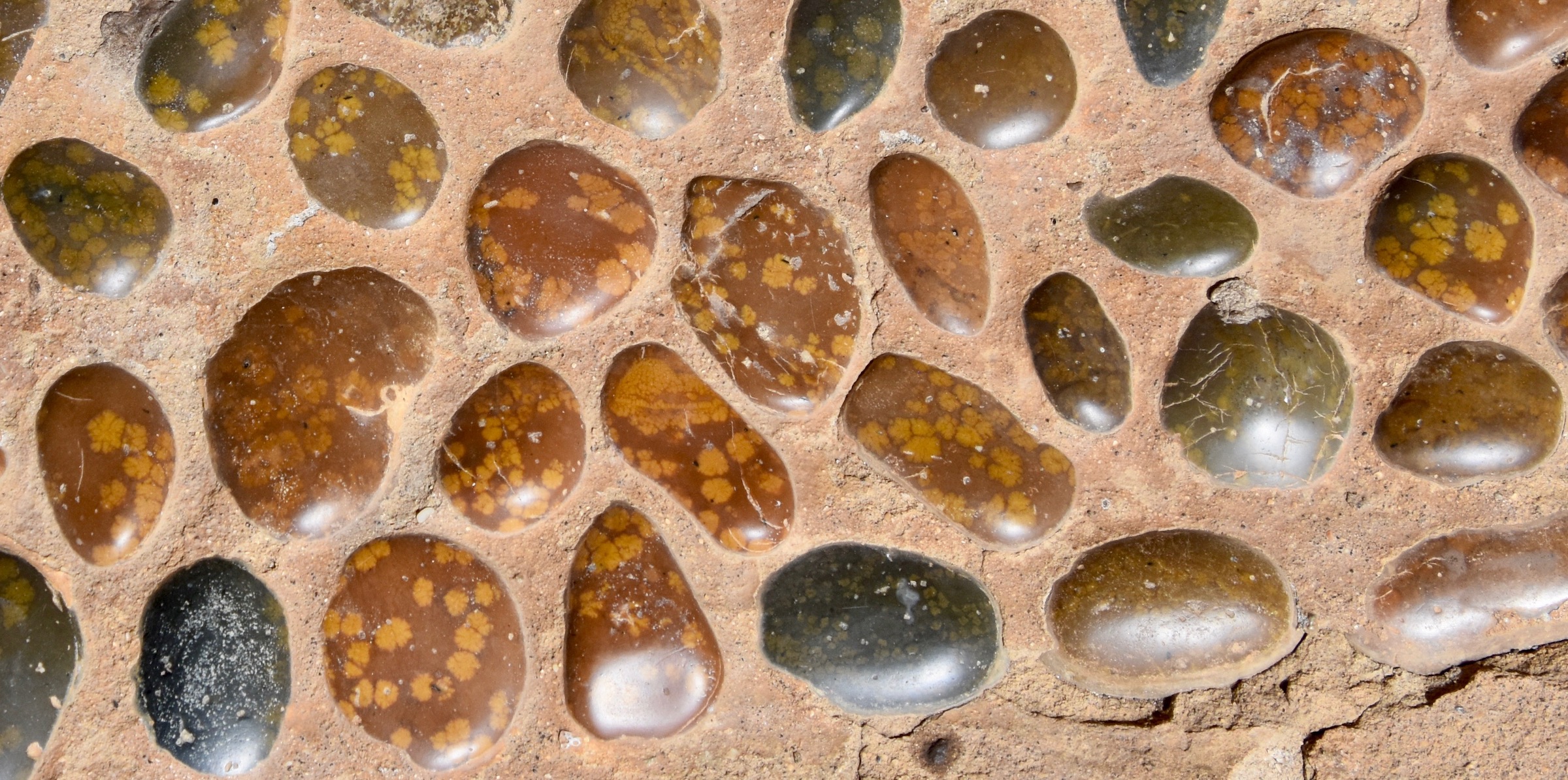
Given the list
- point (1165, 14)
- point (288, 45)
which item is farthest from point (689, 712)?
point (1165, 14)

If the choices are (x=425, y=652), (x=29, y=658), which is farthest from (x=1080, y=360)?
(x=29, y=658)

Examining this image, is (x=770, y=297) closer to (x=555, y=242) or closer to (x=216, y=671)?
(x=555, y=242)

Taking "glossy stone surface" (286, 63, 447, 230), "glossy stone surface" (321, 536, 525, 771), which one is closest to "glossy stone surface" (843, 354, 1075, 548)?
"glossy stone surface" (321, 536, 525, 771)

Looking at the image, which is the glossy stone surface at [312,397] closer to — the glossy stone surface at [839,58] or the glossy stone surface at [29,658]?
the glossy stone surface at [29,658]

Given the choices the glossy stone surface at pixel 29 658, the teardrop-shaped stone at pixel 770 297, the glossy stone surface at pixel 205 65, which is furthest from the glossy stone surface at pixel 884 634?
the glossy stone surface at pixel 205 65

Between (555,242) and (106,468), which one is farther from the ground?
(555,242)

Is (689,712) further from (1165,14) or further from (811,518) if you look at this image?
(1165,14)
